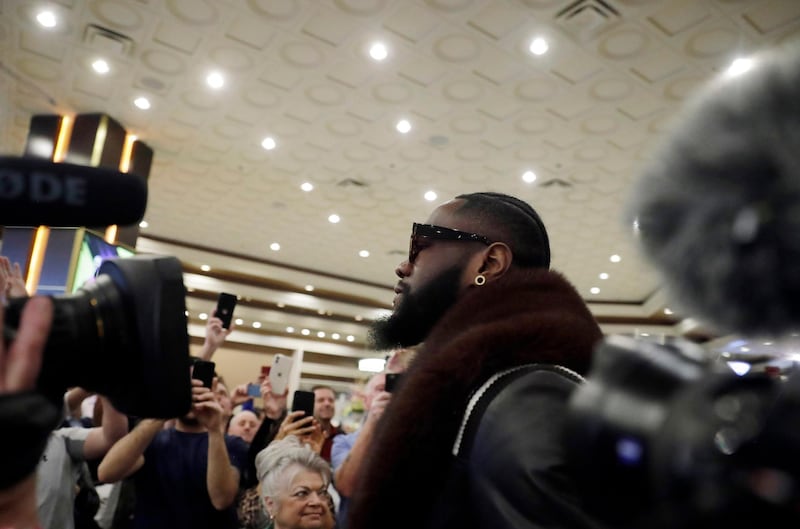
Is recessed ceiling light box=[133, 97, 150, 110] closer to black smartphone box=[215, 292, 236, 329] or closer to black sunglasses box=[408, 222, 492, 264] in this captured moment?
black smartphone box=[215, 292, 236, 329]

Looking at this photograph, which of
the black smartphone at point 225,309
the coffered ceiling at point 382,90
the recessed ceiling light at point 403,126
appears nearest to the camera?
the black smartphone at point 225,309

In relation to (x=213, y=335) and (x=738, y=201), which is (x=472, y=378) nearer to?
(x=738, y=201)

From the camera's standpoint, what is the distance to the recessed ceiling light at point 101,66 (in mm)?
4812

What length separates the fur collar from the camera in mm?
803

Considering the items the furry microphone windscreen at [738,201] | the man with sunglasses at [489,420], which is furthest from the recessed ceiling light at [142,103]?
the furry microphone windscreen at [738,201]

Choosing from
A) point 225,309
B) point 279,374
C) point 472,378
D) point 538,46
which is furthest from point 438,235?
point 538,46

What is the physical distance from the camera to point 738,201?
18.1 inches

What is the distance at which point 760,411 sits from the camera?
1.18ft

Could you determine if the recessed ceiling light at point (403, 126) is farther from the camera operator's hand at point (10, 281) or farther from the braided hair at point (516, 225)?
the camera operator's hand at point (10, 281)

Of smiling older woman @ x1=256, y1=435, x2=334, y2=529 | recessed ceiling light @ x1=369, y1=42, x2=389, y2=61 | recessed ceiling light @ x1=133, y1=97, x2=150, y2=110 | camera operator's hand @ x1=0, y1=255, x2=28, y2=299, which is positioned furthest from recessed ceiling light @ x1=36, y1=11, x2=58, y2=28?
camera operator's hand @ x1=0, y1=255, x2=28, y2=299

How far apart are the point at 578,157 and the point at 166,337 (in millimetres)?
5948

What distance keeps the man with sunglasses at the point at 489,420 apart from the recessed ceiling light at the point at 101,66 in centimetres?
501

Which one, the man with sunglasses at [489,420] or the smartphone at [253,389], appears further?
the smartphone at [253,389]

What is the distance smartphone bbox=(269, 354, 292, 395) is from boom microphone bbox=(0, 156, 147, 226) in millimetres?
2408
